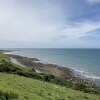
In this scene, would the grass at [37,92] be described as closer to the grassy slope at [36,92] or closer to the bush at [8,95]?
the grassy slope at [36,92]

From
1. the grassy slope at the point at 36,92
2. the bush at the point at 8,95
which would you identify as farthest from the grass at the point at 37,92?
the bush at the point at 8,95

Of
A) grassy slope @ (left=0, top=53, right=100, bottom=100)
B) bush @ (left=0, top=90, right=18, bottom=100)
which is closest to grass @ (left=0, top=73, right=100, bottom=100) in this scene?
grassy slope @ (left=0, top=53, right=100, bottom=100)

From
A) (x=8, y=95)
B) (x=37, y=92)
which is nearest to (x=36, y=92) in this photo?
(x=37, y=92)

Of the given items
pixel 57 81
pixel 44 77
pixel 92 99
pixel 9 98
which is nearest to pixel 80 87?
pixel 57 81

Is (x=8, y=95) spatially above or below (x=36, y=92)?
above

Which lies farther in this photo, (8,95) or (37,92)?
(37,92)

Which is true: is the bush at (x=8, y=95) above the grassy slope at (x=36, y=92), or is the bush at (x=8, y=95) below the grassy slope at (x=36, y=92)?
above

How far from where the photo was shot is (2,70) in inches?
1601

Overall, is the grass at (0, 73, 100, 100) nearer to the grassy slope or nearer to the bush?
the grassy slope

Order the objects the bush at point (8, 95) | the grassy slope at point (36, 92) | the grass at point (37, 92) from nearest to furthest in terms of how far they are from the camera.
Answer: the bush at point (8, 95)
the grassy slope at point (36, 92)
the grass at point (37, 92)

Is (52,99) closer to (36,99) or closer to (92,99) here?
(36,99)

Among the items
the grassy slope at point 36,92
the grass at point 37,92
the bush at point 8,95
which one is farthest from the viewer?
the grass at point 37,92

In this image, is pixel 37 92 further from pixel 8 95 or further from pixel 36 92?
pixel 8 95

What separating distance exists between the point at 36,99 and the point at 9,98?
3.64 m
